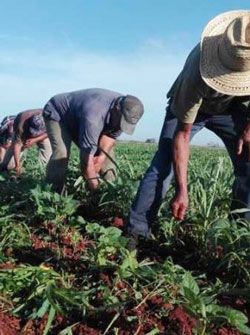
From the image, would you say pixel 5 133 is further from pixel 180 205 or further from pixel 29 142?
pixel 180 205

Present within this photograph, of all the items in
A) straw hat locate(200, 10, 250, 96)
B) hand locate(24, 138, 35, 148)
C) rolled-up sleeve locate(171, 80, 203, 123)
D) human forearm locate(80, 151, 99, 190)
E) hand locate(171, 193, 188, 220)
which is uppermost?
straw hat locate(200, 10, 250, 96)

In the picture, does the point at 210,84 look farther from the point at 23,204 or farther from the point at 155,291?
the point at 23,204

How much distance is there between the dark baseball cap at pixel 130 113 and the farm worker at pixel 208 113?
2.75 feet

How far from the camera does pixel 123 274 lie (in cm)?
267

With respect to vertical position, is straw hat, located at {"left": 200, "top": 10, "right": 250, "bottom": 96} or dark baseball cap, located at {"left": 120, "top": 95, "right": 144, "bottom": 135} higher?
straw hat, located at {"left": 200, "top": 10, "right": 250, "bottom": 96}

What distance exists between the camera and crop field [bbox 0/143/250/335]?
8.00 feet

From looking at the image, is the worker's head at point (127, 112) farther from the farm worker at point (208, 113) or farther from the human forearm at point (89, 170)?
the farm worker at point (208, 113)

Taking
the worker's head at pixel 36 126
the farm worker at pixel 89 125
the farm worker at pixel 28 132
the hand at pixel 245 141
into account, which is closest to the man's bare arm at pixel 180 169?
the hand at pixel 245 141

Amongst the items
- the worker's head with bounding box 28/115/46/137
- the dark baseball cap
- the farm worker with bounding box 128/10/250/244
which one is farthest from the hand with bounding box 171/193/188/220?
Answer: the worker's head with bounding box 28/115/46/137

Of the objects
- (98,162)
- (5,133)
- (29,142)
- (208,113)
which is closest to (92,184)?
(98,162)

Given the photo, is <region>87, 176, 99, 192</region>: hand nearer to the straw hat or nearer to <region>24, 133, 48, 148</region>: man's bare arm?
the straw hat

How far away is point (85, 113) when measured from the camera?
477 cm

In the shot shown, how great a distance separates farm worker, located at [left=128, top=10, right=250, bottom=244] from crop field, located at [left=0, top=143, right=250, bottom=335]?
0.60 ft

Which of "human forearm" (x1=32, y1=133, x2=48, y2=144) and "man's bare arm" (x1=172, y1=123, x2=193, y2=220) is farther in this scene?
"human forearm" (x1=32, y1=133, x2=48, y2=144)
